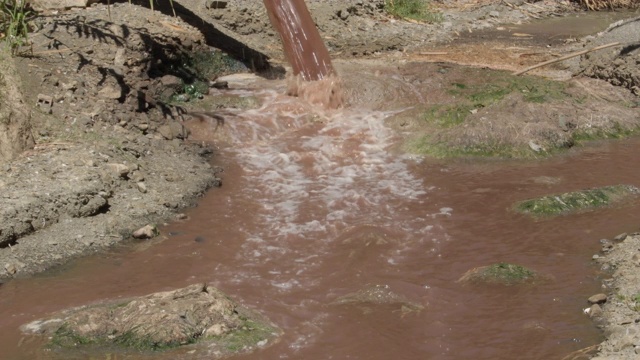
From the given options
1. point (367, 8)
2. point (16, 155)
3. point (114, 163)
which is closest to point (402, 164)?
point (114, 163)

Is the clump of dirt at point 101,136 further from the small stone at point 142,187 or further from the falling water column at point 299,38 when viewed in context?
the falling water column at point 299,38

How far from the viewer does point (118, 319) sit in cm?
512

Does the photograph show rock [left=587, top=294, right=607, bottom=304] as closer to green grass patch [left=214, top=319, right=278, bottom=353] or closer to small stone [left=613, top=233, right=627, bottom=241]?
small stone [left=613, top=233, right=627, bottom=241]

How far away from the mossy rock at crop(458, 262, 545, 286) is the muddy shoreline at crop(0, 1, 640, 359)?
0.49 metres

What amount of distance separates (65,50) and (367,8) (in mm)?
5448

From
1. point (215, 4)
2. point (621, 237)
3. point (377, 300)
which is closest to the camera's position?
point (377, 300)

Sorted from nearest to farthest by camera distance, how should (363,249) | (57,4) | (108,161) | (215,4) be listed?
(363,249)
(108,161)
(57,4)
(215,4)

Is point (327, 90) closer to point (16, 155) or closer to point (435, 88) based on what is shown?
point (435, 88)

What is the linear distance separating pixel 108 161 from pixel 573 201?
368cm

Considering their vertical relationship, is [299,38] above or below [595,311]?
above

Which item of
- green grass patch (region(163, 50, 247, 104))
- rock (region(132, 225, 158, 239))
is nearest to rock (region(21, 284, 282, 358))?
rock (region(132, 225, 158, 239))

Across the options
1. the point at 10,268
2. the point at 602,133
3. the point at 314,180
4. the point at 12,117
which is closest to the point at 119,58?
the point at 12,117

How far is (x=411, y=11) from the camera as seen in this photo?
13.3m

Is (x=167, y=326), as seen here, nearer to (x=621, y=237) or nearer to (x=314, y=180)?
(x=314, y=180)
